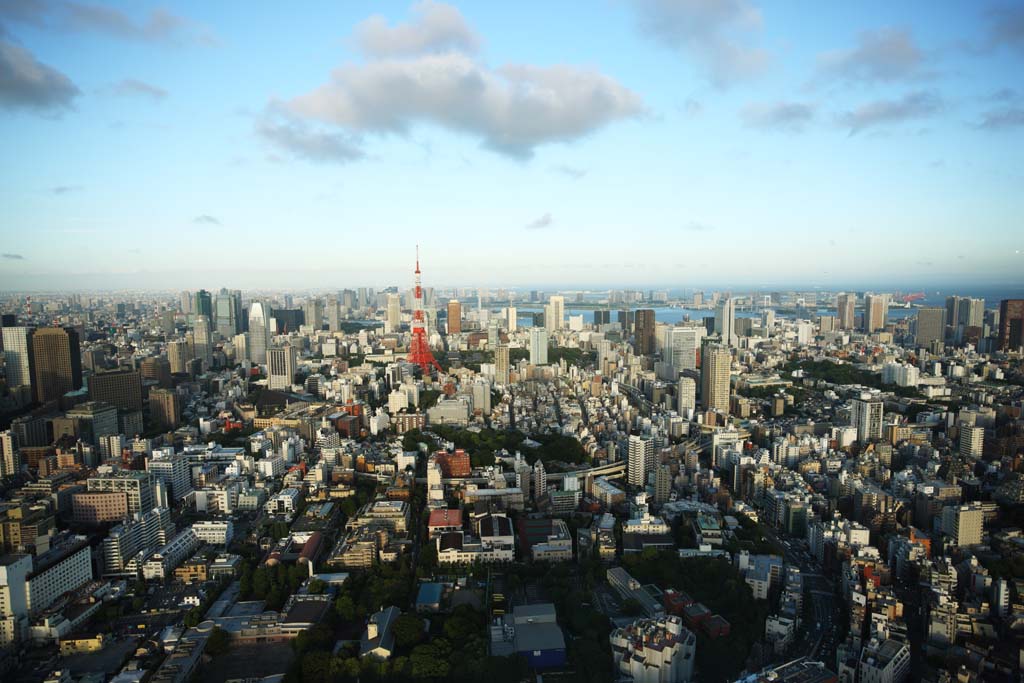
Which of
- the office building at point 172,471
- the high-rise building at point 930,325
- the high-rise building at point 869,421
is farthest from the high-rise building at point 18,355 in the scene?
the high-rise building at point 930,325

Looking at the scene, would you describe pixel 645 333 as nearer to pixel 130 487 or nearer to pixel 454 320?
pixel 454 320

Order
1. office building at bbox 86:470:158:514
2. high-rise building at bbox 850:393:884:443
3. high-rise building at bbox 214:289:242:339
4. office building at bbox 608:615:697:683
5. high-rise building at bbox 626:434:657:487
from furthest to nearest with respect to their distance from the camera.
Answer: high-rise building at bbox 214:289:242:339 → high-rise building at bbox 850:393:884:443 → high-rise building at bbox 626:434:657:487 → office building at bbox 86:470:158:514 → office building at bbox 608:615:697:683

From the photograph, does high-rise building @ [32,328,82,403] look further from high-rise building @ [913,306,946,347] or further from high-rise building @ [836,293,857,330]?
high-rise building @ [836,293,857,330]

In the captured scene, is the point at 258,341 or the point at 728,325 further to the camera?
the point at 728,325

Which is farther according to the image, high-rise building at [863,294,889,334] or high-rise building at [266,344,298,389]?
high-rise building at [863,294,889,334]

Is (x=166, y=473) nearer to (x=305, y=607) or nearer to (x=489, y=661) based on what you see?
(x=305, y=607)

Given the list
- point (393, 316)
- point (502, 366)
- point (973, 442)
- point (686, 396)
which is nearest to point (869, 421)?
point (973, 442)

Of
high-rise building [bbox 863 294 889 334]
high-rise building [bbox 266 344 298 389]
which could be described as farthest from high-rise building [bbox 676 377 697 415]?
high-rise building [bbox 863 294 889 334]
